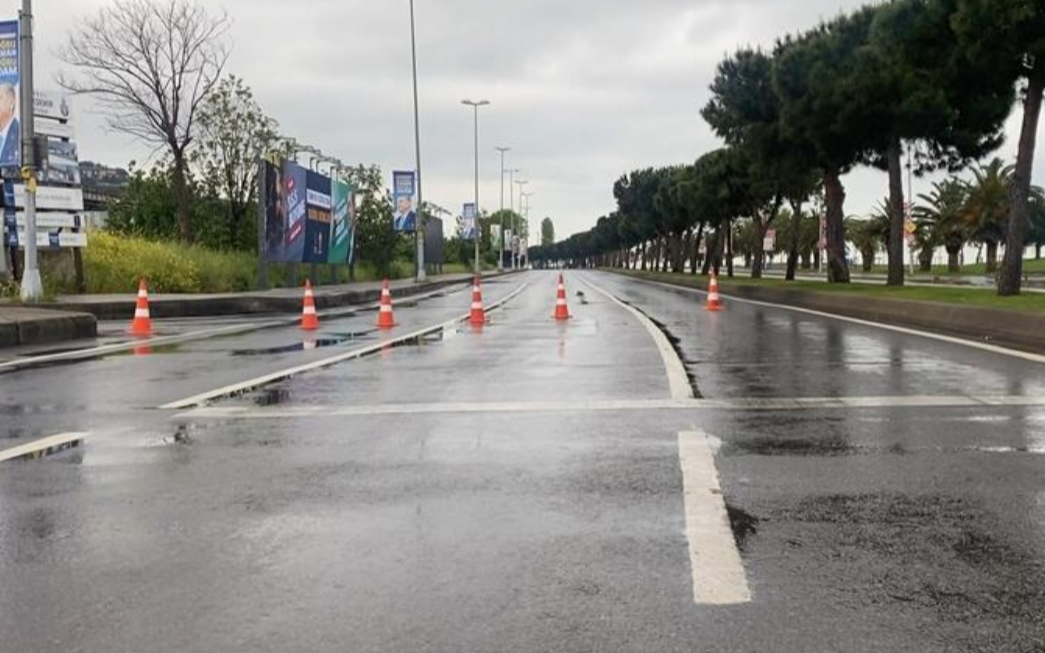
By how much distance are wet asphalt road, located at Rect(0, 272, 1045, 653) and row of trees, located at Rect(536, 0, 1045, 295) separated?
45.5ft

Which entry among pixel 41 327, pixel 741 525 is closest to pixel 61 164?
pixel 41 327

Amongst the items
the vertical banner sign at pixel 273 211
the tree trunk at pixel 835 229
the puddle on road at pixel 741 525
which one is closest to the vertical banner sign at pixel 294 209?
the vertical banner sign at pixel 273 211

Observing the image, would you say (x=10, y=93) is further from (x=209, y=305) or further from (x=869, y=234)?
(x=869, y=234)

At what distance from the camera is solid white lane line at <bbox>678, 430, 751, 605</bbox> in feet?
13.2

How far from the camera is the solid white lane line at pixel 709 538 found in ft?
13.2

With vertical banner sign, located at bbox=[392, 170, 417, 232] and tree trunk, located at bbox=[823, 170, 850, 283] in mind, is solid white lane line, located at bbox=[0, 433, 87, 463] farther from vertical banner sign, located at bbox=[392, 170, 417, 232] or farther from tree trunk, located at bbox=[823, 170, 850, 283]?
vertical banner sign, located at bbox=[392, 170, 417, 232]

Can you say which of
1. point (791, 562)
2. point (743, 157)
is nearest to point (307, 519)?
point (791, 562)

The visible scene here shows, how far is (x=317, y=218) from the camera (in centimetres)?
3712

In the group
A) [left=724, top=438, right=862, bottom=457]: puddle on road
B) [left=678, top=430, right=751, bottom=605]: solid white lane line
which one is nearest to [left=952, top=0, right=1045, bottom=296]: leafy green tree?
[left=724, top=438, right=862, bottom=457]: puddle on road

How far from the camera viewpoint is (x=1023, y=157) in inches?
861

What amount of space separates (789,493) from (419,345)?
1012 centimetres

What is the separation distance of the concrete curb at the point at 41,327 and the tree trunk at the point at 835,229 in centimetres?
2644

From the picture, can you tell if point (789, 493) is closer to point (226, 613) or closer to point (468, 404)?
point (226, 613)

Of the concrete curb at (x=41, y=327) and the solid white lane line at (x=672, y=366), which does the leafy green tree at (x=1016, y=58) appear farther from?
the concrete curb at (x=41, y=327)
